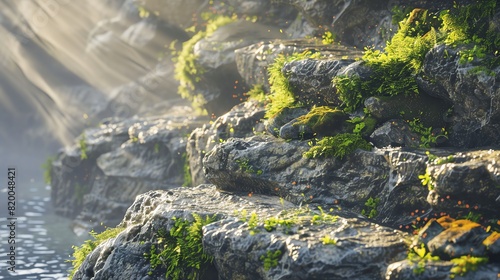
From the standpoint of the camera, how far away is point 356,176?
18141 millimetres

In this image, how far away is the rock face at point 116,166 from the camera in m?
34.8

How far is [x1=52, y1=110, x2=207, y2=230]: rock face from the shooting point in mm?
34781

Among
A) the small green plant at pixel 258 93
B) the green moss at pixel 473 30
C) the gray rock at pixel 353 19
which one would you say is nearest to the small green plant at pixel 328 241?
the green moss at pixel 473 30

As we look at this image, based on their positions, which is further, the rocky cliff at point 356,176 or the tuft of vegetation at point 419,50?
the tuft of vegetation at point 419,50

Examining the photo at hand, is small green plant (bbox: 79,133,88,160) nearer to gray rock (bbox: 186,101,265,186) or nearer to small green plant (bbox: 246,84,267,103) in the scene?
gray rock (bbox: 186,101,265,186)

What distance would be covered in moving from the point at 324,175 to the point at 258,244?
3.81 meters

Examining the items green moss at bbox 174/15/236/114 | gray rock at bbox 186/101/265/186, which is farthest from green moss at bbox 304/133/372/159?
green moss at bbox 174/15/236/114

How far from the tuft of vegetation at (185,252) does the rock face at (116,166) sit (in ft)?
51.2

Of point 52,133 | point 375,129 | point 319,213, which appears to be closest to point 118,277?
point 319,213

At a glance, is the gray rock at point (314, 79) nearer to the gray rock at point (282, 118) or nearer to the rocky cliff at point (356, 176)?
the rocky cliff at point (356, 176)

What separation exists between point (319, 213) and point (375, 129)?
11.2 feet

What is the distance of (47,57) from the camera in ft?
193

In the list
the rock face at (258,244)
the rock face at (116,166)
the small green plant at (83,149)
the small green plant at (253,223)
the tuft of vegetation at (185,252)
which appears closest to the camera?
the rock face at (258,244)

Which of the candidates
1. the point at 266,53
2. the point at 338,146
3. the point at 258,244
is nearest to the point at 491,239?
the point at 258,244
